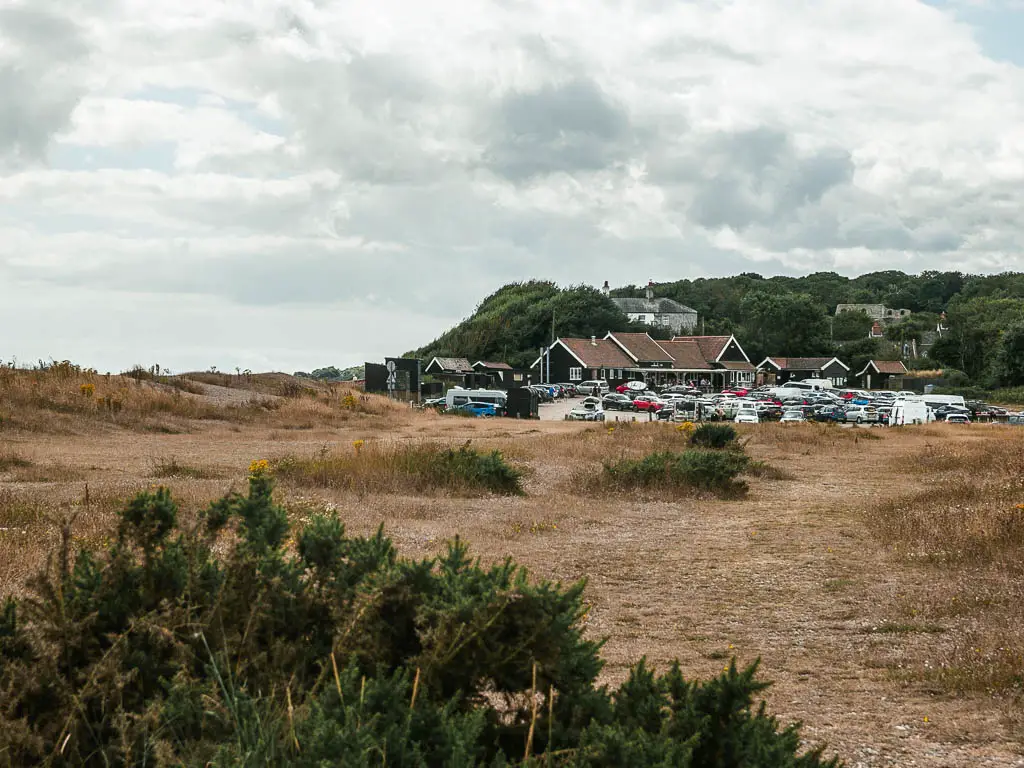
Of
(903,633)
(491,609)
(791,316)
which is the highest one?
(791,316)

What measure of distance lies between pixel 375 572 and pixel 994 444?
2989 centimetres

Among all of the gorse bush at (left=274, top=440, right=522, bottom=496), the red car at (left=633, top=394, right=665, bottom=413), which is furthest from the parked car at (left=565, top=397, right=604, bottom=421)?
the gorse bush at (left=274, top=440, right=522, bottom=496)

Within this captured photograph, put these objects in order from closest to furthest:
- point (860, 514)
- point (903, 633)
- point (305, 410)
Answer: point (903, 633) < point (860, 514) < point (305, 410)

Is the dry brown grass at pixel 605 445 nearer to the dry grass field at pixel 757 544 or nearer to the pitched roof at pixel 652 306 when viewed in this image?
the dry grass field at pixel 757 544

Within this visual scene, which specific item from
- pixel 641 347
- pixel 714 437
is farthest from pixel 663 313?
pixel 714 437

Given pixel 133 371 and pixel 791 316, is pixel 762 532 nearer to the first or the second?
pixel 133 371

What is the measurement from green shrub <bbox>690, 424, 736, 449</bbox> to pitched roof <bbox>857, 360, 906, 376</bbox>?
79.2 meters

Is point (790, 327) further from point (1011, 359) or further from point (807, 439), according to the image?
point (807, 439)

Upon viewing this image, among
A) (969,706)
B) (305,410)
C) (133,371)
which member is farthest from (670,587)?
(133,371)

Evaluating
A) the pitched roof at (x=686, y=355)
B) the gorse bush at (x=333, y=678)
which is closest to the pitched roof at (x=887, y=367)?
the pitched roof at (x=686, y=355)

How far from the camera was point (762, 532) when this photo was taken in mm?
13844

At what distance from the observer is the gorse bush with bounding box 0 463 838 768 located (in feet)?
10.8

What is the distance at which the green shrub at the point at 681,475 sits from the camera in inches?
715

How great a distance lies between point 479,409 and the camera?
174ft
